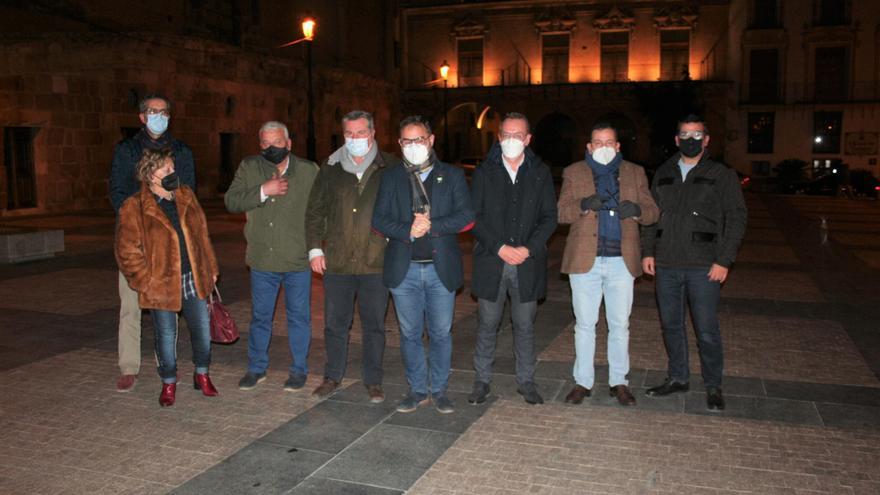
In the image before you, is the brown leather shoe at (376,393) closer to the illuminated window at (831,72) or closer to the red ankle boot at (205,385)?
the red ankle boot at (205,385)

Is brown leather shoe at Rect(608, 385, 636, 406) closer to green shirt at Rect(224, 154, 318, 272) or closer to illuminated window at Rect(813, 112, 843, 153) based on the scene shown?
green shirt at Rect(224, 154, 318, 272)

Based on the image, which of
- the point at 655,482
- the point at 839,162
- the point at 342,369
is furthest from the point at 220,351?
the point at 839,162

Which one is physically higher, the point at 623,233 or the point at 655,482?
the point at 623,233

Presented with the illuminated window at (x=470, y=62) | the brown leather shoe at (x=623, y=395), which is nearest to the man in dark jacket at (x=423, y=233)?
the brown leather shoe at (x=623, y=395)

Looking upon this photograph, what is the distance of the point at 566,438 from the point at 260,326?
2.52 meters

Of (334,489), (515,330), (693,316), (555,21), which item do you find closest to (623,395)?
(693,316)

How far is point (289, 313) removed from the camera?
6008mm

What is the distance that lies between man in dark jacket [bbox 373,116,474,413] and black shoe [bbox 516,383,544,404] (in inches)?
21.1

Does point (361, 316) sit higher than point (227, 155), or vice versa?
point (227, 155)

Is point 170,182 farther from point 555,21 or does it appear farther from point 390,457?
point 555,21

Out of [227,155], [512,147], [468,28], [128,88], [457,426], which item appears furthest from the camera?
[468,28]

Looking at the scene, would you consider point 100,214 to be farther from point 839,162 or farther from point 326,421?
point 839,162

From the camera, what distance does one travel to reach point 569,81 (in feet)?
151

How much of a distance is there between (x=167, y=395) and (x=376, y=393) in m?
1.47
